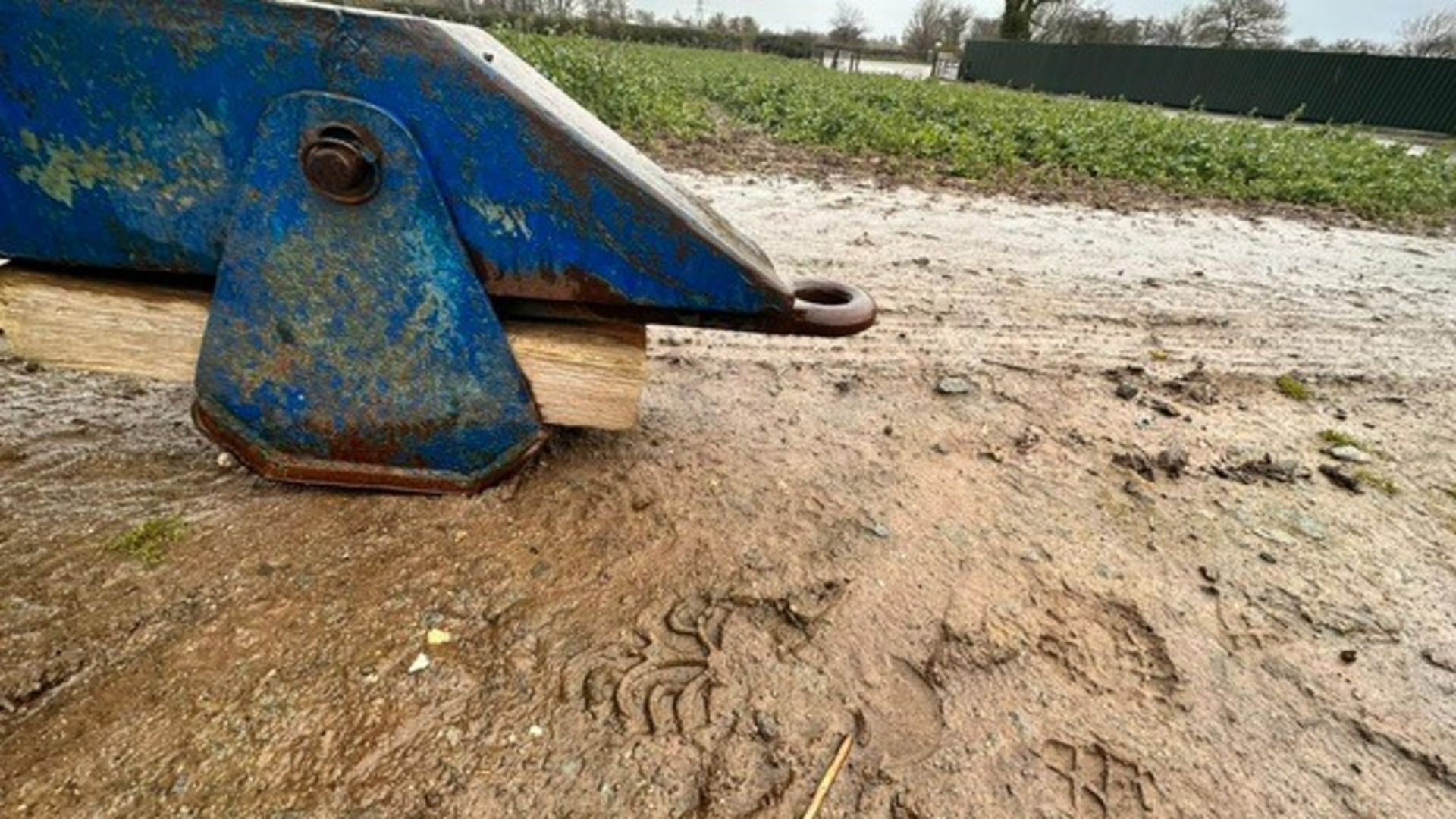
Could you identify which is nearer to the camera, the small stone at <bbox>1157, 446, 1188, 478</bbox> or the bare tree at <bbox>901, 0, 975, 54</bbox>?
the small stone at <bbox>1157, 446, 1188, 478</bbox>

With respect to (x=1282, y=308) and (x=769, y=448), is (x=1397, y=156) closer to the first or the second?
(x=1282, y=308)

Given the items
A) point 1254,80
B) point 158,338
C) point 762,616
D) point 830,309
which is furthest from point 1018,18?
point 158,338

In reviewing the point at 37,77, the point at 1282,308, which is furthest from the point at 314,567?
the point at 1282,308

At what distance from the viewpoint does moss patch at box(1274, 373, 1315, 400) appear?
9.44ft

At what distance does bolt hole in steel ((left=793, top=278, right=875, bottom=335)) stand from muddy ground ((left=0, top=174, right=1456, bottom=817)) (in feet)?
1.76

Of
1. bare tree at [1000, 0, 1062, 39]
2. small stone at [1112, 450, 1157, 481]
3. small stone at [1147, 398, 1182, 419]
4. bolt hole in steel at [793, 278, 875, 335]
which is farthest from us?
bare tree at [1000, 0, 1062, 39]

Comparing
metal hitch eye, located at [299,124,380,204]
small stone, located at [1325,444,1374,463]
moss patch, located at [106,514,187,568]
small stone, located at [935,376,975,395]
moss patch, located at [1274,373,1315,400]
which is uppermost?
metal hitch eye, located at [299,124,380,204]

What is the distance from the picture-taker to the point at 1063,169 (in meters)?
7.89

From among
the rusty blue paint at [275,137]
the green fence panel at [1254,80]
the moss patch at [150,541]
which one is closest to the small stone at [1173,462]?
the rusty blue paint at [275,137]

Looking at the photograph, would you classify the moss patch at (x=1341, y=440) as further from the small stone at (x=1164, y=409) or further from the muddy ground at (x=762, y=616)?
the small stone at (x=1164, y=409)

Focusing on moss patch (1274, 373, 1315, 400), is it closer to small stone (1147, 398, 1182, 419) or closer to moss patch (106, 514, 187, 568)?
small stone (1147, 398, 1182, 419)

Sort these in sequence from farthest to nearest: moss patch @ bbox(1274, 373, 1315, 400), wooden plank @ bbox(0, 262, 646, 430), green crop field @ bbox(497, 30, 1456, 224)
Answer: green crop field @ bbox(497, 30, 1456, 224)
moss patch @ bbox(1274, 373, 1315, 400)
wooden plank @ bbox(0, 262, 646, 430)

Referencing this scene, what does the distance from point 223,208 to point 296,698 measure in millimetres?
912

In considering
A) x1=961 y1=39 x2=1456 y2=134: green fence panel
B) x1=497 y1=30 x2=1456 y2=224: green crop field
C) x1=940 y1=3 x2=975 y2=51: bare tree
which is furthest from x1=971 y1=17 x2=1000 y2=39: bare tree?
x1=497 y1=30 x2=1456 y2=224: green crop field
